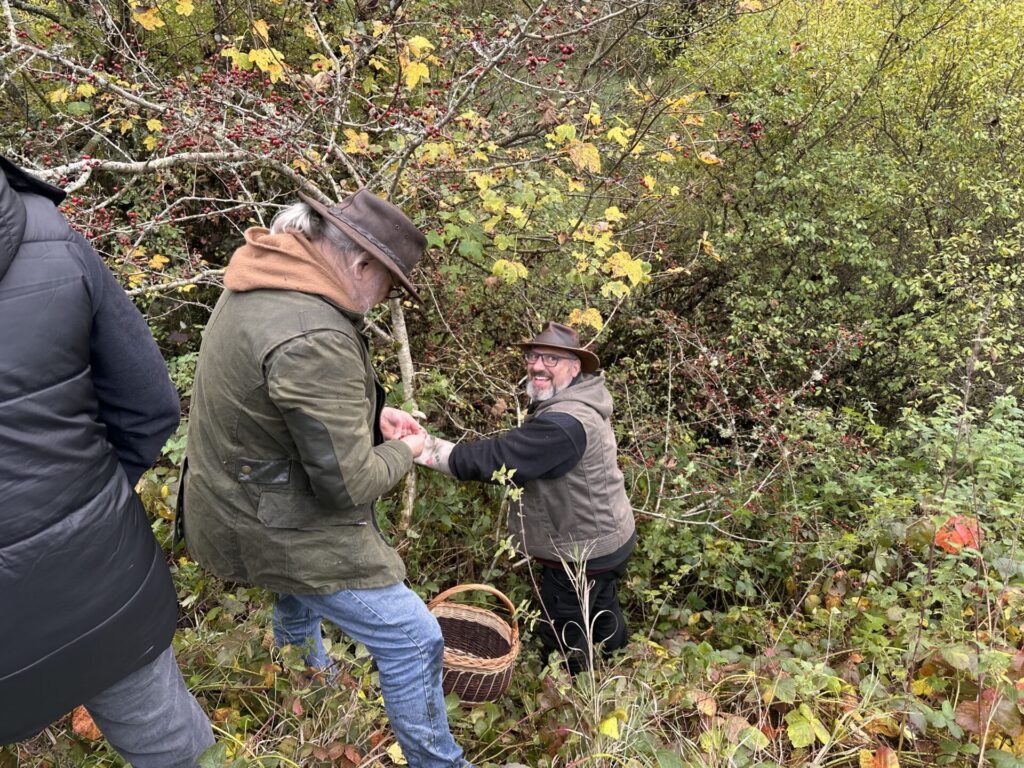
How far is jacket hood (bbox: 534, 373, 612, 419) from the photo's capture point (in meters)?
3.01

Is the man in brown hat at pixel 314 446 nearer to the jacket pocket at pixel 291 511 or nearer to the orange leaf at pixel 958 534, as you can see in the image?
the jacket pocket at pixel 291 511

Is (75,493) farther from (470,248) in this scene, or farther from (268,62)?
(268,62)

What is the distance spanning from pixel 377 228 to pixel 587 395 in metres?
1.40

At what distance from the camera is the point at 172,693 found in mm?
1757

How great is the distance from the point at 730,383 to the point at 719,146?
2.45 metres

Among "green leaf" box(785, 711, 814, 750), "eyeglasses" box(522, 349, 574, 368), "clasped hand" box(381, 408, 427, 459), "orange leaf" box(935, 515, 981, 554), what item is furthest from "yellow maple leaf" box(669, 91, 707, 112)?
"green leaf" box(785, 711, 814, 750)

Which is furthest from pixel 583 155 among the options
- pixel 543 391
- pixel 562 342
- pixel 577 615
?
pixel 577 615

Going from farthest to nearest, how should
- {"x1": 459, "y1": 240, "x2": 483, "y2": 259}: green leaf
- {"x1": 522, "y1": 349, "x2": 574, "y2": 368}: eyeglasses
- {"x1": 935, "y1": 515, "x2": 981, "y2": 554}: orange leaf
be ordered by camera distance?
1. {"x1": 459, "y1": 240, "x2": 483, "y2": 259}: green leaf
2. {"x1": 522, "y1": 349, "x2": 574, "y2": 368}: eyeglasses
3. {"x1": 935, "y1": 515, "x2": 981, "y2": 554}: orange leaf

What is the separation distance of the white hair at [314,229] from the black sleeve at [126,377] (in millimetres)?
529

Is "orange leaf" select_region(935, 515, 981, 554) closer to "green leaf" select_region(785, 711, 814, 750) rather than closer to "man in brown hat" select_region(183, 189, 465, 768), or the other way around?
"green leaf" select_region(785, 711, 814, 750)

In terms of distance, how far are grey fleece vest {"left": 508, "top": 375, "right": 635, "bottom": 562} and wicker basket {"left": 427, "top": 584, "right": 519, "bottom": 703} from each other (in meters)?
0.35

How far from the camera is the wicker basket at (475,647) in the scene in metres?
2.69

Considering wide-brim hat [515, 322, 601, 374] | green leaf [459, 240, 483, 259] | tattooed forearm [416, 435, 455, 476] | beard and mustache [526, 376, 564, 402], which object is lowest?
tattooed forearm [416, 435, 455, 476]

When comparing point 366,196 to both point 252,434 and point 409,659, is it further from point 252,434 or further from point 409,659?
point 409,659
